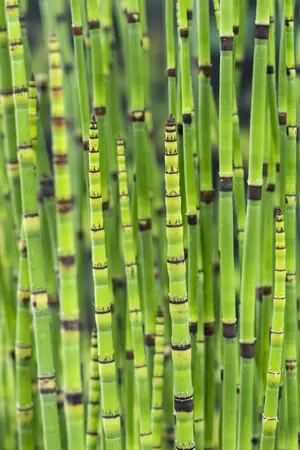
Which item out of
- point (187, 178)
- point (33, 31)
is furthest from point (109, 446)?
point (33, 31)

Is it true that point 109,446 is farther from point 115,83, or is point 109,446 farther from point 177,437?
point 115,83

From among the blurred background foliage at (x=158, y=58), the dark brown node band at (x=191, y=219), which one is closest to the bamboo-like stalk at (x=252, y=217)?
the dark brown node band at (x=191, y=219)

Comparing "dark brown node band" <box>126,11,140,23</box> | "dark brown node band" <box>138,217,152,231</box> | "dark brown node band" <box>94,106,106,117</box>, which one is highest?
"dark brown node band" <box>126,11,140,23</box>

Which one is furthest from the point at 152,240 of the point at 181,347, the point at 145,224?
the point at 181,347

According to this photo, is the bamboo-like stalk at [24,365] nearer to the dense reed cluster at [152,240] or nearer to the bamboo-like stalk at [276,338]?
the dense reed cluster at [152,240]

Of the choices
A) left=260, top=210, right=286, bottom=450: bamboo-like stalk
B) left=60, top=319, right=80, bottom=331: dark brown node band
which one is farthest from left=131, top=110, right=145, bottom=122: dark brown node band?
left=60, top=319, right=80, bottom=331: dark brown node band

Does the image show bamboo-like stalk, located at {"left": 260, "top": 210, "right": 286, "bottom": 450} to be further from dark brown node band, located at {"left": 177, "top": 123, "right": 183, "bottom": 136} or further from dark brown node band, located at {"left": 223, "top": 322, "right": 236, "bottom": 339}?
dark brown node band, located at {"left": 177, "top": 123, "right": 183, "bottom": 136}
